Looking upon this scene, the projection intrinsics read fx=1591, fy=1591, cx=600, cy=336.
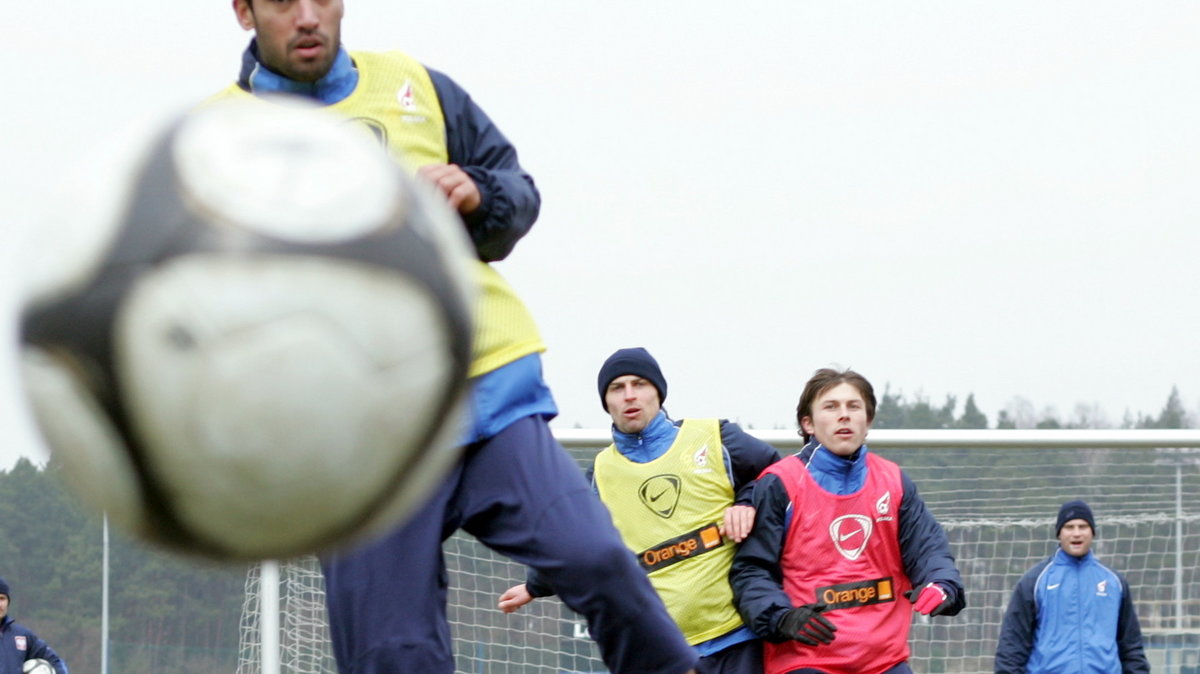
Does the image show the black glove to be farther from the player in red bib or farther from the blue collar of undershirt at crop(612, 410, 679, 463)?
the blue collar of undershirt at crop(612, 410, 679, 463)

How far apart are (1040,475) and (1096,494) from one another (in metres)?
0.38

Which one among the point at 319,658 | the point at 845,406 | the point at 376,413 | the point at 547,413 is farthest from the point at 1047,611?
the point at 376,413

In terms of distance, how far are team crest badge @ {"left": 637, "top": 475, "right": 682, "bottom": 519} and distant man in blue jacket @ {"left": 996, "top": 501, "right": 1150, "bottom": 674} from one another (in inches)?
86.4

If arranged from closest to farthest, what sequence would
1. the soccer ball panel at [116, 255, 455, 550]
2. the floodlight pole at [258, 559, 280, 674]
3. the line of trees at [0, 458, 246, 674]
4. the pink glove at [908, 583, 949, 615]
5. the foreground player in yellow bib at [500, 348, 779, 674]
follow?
the soccer ball panel at [116, 255, 455, 550], the pink glove at [908, 583, 949, 615], the foreground player in yellow bib at [500, 348, 779, 674], the floodlight pole at [258, 559, 280, 674], the line of trees at [0, 458, 246, 674]

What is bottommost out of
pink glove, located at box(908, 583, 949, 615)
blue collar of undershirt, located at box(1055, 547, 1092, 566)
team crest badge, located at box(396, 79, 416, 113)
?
blue collar of undershirt, located at box(1055, 547, 1092, 566)

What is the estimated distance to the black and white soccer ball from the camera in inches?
73.9

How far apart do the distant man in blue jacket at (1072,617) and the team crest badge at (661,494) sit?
2.19 meters

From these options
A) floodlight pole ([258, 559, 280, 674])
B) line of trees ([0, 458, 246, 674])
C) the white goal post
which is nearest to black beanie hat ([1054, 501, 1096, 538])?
the white goal post

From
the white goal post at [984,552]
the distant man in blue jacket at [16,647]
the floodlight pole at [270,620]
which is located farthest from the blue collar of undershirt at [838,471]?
the distant man in blue jacket at [16,647]

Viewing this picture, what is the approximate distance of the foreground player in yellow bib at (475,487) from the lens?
293 cm

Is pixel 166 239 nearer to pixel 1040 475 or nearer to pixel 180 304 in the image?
pixel 180 304

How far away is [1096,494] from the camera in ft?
26.2

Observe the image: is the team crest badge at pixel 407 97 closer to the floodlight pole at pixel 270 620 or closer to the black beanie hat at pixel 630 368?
the black beanie hat at pixel 630 368

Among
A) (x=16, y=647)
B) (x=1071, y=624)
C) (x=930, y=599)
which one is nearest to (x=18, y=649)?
(x=16, y=647)
